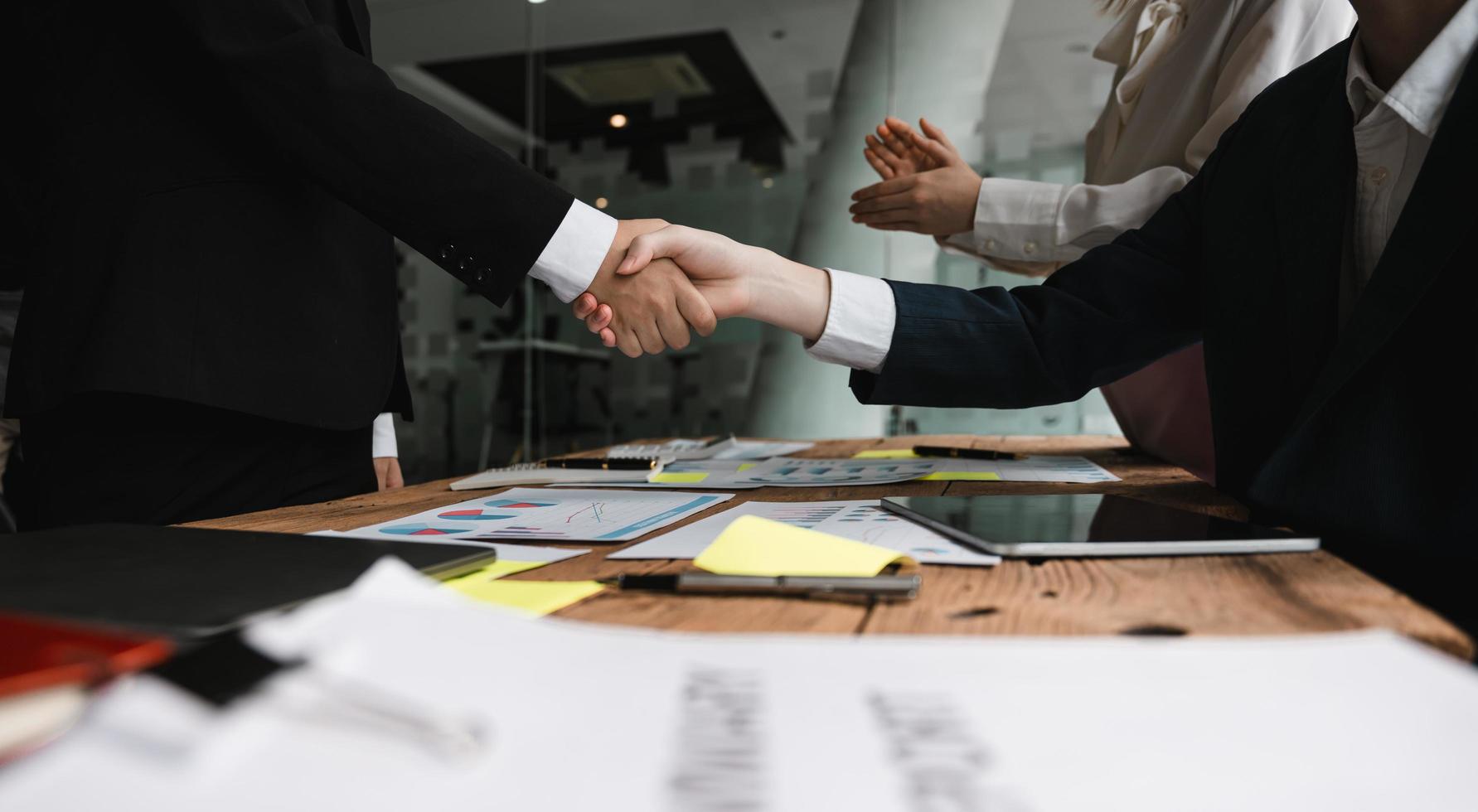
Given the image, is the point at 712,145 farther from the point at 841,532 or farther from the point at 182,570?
the point at 182,570

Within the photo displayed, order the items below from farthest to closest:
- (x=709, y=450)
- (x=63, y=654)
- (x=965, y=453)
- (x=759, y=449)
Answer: (x=759, y=449), (x=709, y=450), (x=965, y=453), (x=63, y=654)

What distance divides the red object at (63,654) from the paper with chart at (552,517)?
32cm

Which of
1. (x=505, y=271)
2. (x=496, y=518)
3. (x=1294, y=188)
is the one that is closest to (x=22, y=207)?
(x=505, y=271)

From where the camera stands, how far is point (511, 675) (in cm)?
26

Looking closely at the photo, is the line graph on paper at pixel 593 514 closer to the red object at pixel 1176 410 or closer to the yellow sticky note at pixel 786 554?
the yellow sticky note at pixel 786 554

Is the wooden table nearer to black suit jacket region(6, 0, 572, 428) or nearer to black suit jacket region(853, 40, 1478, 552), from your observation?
black suit jacket region(853, 40, 1478, 552)

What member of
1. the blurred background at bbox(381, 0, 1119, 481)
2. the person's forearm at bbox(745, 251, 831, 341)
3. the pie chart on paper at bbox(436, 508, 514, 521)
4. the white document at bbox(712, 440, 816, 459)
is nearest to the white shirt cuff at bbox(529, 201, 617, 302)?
the person's forearm at bbox(745, 251, 831, 341)

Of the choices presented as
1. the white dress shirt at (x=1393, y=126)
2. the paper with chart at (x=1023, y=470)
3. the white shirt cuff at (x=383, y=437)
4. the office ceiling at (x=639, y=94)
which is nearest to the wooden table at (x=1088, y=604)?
the white dress shirt at (x=1393, y=126)

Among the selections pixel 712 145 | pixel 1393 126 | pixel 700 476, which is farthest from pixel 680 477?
A: pixel 712 145

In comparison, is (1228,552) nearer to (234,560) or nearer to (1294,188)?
(1294,188)

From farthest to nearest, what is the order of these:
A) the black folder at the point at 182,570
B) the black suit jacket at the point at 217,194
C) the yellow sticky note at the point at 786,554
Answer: the black suit jacket at the point at 217,194, the yellow sticky note at the point at 786,554, the black folder at the point at 182,570

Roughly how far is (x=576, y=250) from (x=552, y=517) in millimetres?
350

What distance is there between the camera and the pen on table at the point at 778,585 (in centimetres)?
39

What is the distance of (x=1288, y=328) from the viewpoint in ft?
2.41
